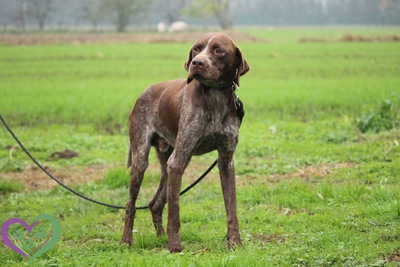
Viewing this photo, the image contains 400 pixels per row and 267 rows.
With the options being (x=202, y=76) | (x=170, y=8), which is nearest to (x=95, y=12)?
(x=170, y=8)

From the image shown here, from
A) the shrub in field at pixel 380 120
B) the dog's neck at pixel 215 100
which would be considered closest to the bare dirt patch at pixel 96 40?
the shrub in field at pixel 380 120

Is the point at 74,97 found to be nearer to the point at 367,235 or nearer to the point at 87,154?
the point at 87,154

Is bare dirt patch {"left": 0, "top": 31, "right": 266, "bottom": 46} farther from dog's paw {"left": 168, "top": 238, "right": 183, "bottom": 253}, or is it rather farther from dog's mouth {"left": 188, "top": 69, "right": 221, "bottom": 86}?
dog's mouth {"left": 188, "top": 69, "right": 221, "bottom": 86}

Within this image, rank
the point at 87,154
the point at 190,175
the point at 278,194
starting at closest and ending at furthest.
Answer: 1. the point at 278,194
2. the point at 190,175
3. the point at 87,154

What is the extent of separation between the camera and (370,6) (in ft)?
316

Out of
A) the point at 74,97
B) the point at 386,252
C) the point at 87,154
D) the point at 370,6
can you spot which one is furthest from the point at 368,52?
the point at 370,6

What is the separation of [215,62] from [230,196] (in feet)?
4.66

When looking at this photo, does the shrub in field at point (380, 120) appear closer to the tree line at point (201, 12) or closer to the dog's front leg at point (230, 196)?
the dog's front leg at point (230, 196)

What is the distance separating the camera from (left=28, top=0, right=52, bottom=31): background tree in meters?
88.8

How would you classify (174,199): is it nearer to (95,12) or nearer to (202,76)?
(202,76)

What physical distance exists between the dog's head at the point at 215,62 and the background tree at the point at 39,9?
84.2 meters

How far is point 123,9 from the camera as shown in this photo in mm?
87938

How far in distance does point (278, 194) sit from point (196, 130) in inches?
117

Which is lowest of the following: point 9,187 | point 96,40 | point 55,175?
point 96,40
